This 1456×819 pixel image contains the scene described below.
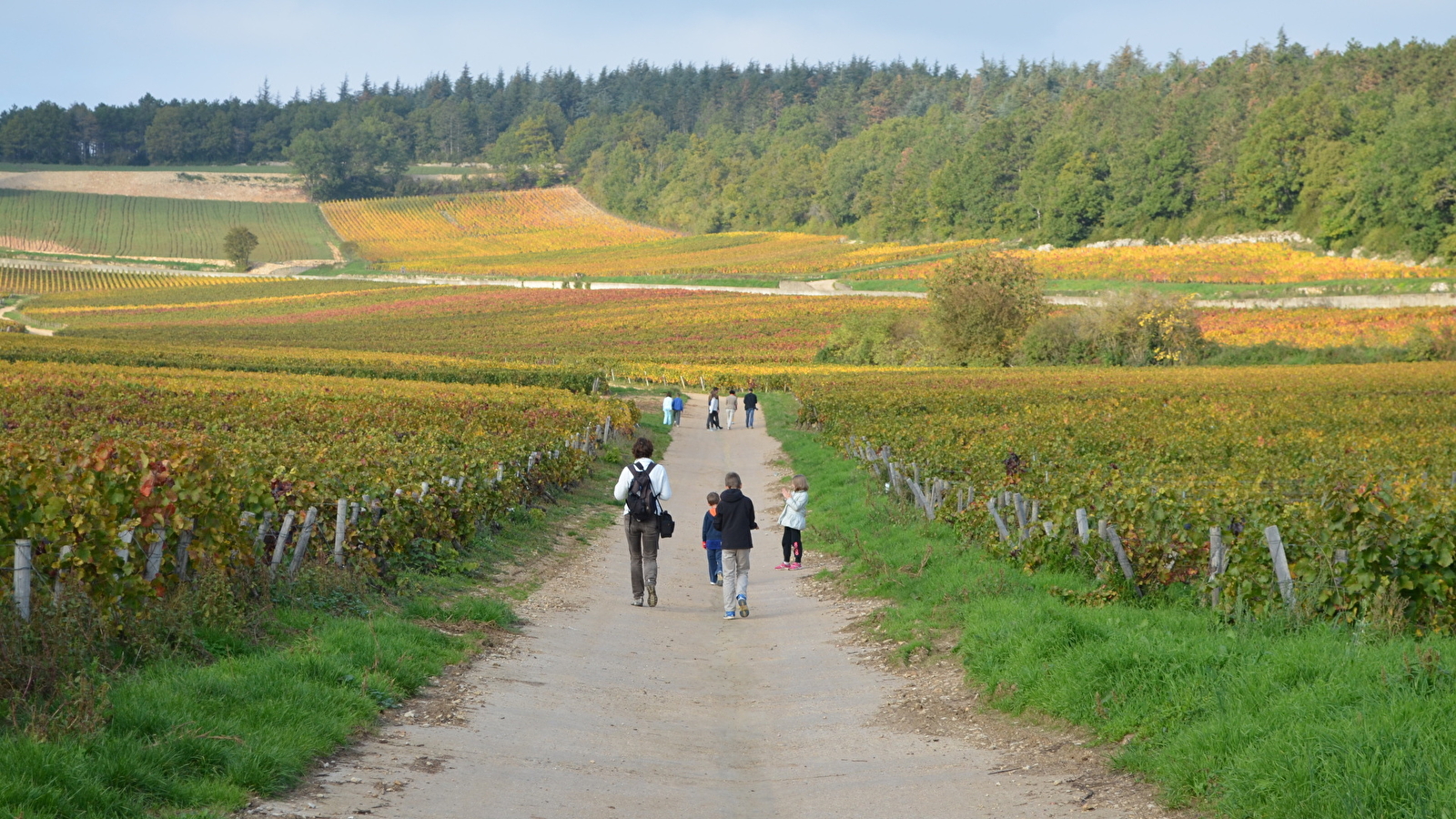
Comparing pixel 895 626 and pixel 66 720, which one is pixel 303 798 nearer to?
pixel 66 720

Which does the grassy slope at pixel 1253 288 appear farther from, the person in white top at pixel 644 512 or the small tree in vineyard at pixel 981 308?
the person in white top at pixel 644 512

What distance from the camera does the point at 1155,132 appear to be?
13800 centimetres

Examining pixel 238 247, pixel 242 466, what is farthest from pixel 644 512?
pixel 238 247

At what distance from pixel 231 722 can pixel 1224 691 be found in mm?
5812

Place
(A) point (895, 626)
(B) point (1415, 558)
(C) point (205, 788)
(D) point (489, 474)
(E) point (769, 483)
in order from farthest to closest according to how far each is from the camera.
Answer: (E) point (769, 483)
(D) point (489, 474)
(A) point (895, 626)
(B) point (1415, 558)
(C) point (205, 788)

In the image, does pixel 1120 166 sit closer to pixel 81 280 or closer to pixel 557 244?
pixel 557 244

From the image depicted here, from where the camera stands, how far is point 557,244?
162 metres

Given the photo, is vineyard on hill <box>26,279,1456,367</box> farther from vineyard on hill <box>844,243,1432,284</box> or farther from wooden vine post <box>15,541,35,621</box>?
wooden vine post <box>15,541,35,621</box>

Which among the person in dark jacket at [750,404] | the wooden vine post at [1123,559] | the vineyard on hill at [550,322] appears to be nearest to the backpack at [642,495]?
the wooden vine post at [1123,559]

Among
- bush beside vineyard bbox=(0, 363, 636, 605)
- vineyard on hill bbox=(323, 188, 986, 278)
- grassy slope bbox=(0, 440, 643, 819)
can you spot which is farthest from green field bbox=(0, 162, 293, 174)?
grassy slope bbox=(0, 440, 643, 819)

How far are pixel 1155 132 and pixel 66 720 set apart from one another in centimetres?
14587

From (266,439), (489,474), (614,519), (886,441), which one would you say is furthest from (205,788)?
(886,441)

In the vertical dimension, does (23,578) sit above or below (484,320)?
above

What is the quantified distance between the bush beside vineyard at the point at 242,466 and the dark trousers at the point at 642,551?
2.19m
